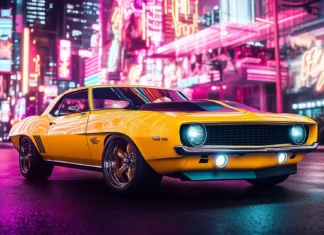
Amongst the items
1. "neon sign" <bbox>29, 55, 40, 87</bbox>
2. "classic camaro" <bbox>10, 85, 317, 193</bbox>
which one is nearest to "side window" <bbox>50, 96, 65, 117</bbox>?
"classic camaro" <bbox>10, 85, 317, 193</bbox>

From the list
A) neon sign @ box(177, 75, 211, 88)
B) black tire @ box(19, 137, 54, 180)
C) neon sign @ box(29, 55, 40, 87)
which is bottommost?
black tire @ box(19, 137, 54, 180)

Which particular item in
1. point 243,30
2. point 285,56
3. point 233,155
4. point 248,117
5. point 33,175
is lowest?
point 33,175

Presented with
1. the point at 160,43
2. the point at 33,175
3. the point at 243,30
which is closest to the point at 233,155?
the point at 33,175

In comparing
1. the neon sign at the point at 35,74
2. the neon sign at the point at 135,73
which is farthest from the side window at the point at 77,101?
the neon sign at the point at 35,74

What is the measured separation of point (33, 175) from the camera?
7184 mm

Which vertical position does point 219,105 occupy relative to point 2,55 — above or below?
below

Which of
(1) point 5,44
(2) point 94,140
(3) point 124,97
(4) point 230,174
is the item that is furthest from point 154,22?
(4) point 230,174

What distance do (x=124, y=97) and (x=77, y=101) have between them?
2.85ft

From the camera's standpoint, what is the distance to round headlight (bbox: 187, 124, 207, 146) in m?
4.75

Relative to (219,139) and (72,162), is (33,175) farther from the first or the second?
(219,139)

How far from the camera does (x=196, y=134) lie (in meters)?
4.78

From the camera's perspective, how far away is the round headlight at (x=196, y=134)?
15.6 feet

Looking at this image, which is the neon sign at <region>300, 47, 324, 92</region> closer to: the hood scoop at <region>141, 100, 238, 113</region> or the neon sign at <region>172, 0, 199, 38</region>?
the neon sign at <region>172, 0, 199, 38</region>

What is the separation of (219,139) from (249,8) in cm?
3030
